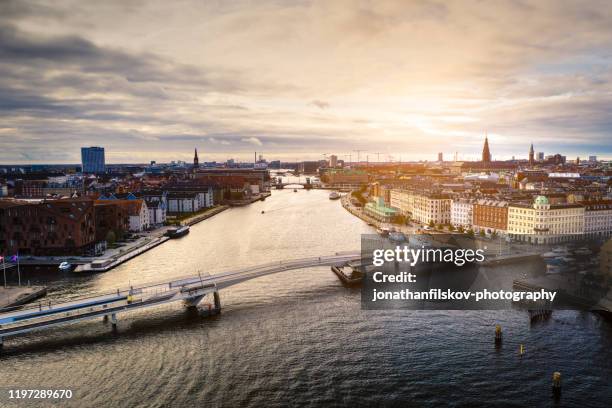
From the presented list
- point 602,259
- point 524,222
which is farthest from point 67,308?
point 524,222

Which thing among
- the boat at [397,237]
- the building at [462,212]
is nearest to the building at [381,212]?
the building at [462,212]

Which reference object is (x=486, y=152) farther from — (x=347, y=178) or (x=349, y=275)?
(x=349, y=275)

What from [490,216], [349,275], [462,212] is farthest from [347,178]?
[349,275]

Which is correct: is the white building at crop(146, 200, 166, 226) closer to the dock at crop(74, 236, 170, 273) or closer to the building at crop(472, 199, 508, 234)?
the dock at crop(74, 236, 170, 273)

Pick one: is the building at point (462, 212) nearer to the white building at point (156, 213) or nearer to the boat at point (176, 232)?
the boat at point (176, 232)

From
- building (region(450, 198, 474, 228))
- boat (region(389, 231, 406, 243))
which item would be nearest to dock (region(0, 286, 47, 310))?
boat (region(389, 231, 406, 243))

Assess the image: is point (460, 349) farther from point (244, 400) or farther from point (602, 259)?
point (602, 259)
